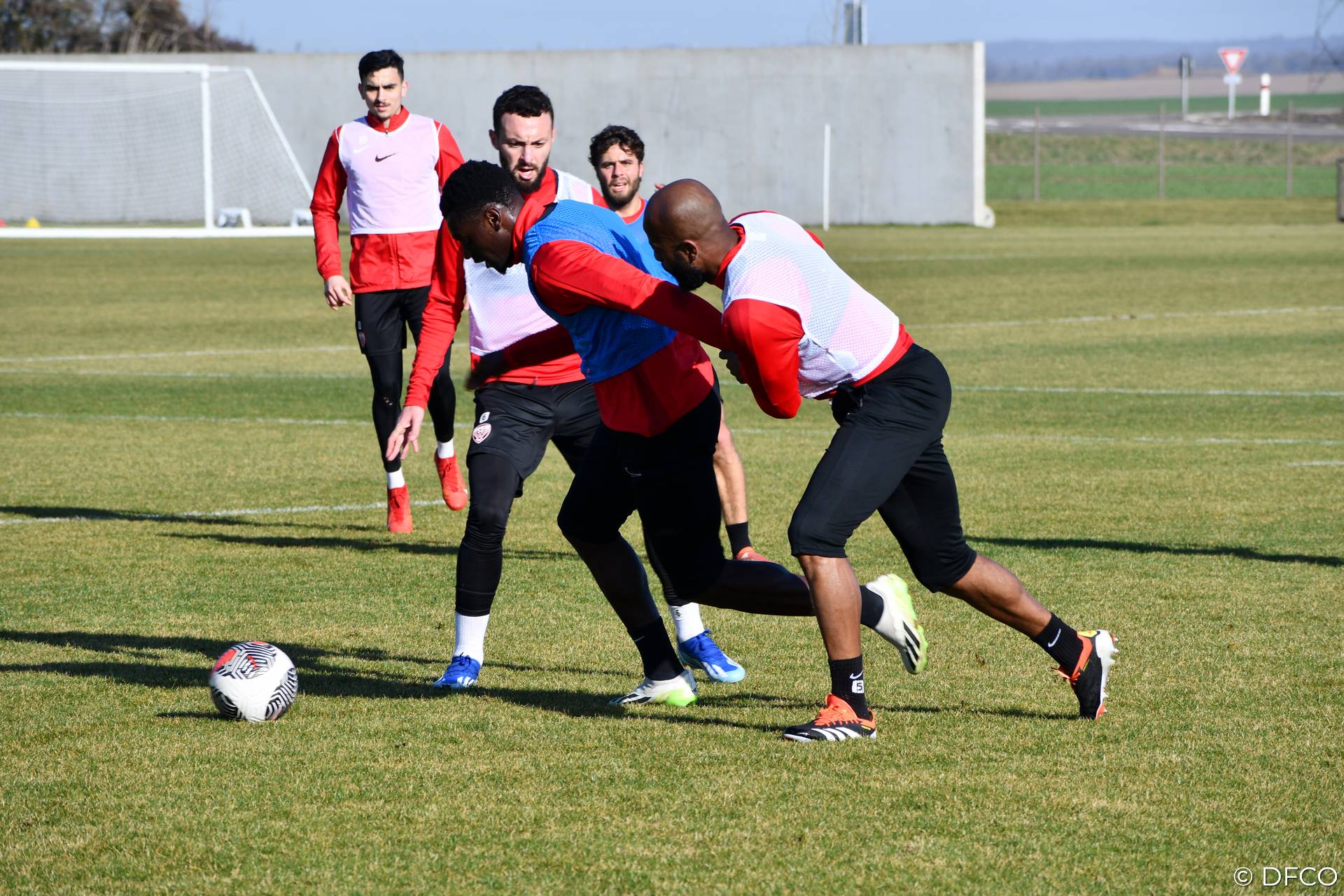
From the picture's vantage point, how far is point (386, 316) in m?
10.1

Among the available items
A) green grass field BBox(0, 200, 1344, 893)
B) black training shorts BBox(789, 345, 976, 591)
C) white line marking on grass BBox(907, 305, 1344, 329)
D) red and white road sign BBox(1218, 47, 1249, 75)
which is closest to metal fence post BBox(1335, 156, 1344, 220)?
white line marking on grass BBox(907, 305, 1344, 329)

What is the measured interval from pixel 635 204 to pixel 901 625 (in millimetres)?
3101

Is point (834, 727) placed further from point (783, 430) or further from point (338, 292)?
point (783, 430)

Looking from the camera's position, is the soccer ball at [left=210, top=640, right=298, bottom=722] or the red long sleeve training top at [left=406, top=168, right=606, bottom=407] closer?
the soccer ball at [left=210, top=640, right=298, bottom=722]

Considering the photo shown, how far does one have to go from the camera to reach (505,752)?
5582mm

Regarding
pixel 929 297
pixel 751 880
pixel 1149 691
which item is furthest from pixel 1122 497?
pixel 929 297

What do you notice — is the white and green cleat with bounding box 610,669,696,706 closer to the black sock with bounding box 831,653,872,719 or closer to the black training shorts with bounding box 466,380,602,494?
the black sock with bounding box 831,653,872,719

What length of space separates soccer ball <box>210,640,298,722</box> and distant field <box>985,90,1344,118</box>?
4566 inches

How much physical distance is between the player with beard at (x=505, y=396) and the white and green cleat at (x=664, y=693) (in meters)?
0.39

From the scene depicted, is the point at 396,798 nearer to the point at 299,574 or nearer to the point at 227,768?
the point at 227,768

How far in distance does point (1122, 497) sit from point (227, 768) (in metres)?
6.70

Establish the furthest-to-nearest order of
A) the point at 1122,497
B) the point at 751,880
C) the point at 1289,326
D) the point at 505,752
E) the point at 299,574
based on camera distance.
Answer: the point at 1289,326
the point at 1122,497
the point at 299,574
the point at 505,752
the point at 751,880

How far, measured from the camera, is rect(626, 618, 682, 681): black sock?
20.5 ft

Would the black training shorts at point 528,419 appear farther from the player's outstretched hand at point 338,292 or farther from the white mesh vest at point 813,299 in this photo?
the player's outstretched hand at point 338,292
